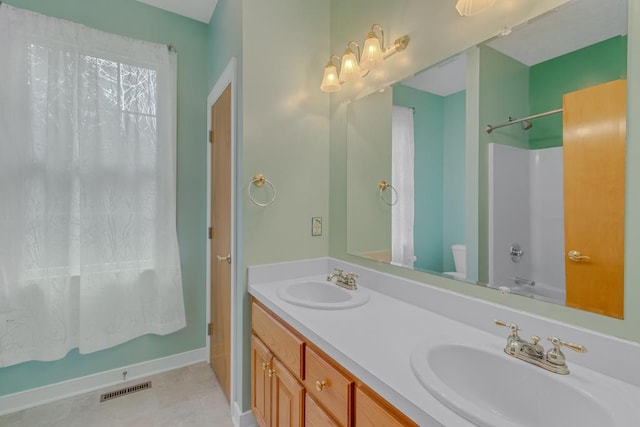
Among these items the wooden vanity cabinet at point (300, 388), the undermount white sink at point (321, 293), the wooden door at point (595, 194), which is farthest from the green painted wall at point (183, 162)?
the wooden door at point (595, 194)

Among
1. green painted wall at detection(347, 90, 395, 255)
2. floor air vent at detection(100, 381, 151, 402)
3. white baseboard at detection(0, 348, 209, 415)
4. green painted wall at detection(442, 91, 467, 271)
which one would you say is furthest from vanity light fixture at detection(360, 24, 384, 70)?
floor air vent at detection(100, 381, 151, 402)

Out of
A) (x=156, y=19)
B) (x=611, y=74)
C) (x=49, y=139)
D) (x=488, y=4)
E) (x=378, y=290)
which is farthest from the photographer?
(x=156, y=19)

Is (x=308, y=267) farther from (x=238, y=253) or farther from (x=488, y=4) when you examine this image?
(x=488, y=4)

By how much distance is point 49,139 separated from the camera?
5.66 ft

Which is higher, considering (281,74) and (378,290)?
(281,74)

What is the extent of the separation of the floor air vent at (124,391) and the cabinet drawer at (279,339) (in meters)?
1.15

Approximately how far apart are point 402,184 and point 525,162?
55 centimetres

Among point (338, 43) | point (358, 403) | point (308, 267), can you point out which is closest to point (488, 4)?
point (338, 43)

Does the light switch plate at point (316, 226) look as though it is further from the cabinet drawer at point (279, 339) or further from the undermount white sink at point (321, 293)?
the cabinet drawer at point (279, 339)

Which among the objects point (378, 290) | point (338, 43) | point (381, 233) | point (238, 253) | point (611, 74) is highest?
point (338, 43)

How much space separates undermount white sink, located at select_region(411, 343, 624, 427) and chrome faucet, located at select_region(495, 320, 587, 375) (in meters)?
0.02

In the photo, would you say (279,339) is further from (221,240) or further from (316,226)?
(221,240)

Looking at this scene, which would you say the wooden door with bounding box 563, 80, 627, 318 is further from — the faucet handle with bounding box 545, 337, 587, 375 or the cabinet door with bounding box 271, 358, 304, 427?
the cabinet door with bounding box 271, 358, 304, 427

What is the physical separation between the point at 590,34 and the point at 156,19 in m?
2.54
